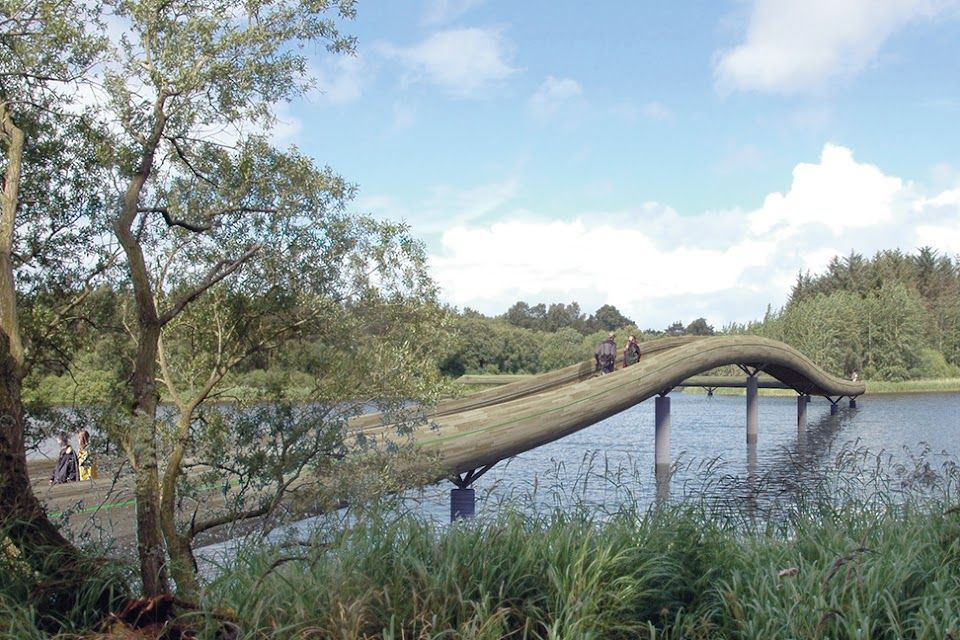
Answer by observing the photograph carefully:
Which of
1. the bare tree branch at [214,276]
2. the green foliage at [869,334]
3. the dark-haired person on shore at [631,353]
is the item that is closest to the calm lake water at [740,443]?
the dark-haired person on shore at [631,353]

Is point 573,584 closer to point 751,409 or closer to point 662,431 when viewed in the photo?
point 662,431

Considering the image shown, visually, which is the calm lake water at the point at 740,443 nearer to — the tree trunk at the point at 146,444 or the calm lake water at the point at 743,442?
the calm lake water at the point at 743,442

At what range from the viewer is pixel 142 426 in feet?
17.7

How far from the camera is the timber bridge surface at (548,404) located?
36.8 ft

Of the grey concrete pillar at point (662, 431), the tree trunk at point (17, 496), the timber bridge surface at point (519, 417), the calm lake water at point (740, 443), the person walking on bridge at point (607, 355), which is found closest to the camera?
the tree trunk at point (17, 496)

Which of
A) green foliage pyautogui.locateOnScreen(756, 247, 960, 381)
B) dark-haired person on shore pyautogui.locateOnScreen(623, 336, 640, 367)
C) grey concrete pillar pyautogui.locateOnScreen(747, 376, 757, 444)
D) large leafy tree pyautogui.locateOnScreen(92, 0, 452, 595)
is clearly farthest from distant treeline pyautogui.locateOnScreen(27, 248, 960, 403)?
large leafy tree pyautogui.locateOnScreen(92, 0, 452, 595)

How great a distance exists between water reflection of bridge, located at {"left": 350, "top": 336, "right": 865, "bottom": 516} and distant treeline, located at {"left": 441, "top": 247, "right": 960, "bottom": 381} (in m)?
28.2

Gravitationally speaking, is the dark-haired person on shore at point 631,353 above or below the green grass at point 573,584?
above

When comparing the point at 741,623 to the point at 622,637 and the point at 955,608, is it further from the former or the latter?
the point at 955,608

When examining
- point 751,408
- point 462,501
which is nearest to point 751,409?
point 751,408

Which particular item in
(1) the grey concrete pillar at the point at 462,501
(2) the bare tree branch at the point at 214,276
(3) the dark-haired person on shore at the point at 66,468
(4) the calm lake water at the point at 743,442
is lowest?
(4) the calm lake water at the point at 743,442

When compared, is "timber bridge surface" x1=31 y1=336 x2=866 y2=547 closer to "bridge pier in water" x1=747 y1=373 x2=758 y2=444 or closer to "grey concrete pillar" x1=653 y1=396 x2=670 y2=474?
"grey concrete pillar" x1=653 y1=396 x2=670 y2=474

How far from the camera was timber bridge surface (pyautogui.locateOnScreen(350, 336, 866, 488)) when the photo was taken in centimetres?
1123

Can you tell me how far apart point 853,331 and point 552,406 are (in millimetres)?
52289
